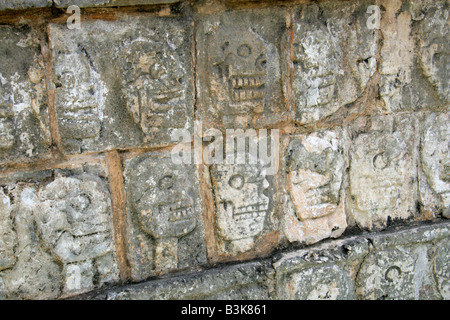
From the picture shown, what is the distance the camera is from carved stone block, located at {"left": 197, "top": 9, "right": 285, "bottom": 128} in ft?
6.98

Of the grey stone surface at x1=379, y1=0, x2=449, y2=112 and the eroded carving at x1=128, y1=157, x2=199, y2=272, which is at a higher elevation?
the grey stone surface at x1=379, y1=0, x2=449, y2=112

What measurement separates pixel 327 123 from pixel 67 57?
1.34 meters

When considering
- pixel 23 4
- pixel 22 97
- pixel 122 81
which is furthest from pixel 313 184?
pixel 23 4

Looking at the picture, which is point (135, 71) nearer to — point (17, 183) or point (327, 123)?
point (17, 183)

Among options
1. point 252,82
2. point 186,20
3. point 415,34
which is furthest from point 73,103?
point 415,34

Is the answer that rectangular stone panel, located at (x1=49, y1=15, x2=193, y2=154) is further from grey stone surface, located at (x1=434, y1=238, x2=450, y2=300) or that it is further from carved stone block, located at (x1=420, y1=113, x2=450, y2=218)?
grey stone surface, located at (x1=434, y1=238, x2=450, y2=300)

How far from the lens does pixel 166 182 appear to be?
2172 millimetres

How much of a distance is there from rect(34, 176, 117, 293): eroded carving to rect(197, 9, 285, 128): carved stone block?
648mm

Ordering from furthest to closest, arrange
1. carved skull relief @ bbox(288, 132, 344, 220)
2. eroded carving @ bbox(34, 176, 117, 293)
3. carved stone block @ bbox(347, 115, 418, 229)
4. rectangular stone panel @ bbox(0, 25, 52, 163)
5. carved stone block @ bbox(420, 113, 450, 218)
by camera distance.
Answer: carved stone block @ bbox(420, 113, 450, 218)
carved stone block @ bbox(347, 115, 418, 229)
carved skull relief @ bbox(288, 132, 344, 220)
eroded carving @ bbox(34, 176, 117, 293)
rectangular stone panel @ bbox(0, 25, 52, 163)

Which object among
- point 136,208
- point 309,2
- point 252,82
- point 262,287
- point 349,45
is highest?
point 309,2

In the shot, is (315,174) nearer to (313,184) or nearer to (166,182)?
(313,184)

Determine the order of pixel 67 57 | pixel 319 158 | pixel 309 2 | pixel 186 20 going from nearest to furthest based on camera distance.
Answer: pixel 67 57 → pixel 186 20 → pixel 309 2 → pixel 319 158

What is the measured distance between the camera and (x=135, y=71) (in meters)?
2.03

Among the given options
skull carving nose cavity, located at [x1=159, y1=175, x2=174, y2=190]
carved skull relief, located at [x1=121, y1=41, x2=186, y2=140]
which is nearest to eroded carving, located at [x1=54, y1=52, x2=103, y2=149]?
carved skull relief, located at [x1=121, y1=41, x2=186, y2=140]
